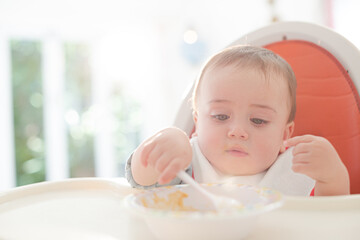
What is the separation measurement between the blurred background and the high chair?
2999 millimetres

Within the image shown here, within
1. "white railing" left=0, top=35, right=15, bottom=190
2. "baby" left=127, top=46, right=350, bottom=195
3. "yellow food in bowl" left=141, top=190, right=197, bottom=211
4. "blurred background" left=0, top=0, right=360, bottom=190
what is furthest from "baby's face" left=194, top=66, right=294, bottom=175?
"white railing" left=0, top=35, right=15, bottom=190

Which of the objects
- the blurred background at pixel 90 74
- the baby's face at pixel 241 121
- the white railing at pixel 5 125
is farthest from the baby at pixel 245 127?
the white railing at pixel 5 125

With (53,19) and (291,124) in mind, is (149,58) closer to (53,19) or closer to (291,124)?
(53,19)

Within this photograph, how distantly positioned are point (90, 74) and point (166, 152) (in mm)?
4538

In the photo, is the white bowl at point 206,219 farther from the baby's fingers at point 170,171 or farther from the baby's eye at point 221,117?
the baby's eye at point 221,117

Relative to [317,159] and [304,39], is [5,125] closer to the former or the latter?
[304,39]

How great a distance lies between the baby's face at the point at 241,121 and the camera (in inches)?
32.0

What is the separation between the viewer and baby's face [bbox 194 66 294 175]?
814 millimetres

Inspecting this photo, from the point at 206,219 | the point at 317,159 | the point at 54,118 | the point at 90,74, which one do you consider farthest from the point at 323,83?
the point at 90,74

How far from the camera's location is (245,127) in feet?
2.64

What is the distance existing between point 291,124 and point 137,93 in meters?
4.24

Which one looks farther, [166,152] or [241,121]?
[241,121]

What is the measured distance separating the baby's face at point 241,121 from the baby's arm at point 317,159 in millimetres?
139

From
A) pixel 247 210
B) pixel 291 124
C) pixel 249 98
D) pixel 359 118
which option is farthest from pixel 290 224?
pixel 359 118
